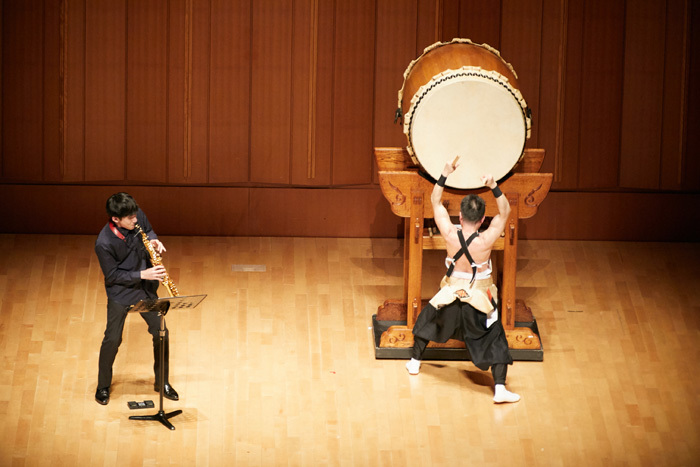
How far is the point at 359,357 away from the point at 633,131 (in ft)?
9.72

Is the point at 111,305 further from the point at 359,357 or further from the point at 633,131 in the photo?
the point at 633,131

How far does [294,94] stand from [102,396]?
2945mm

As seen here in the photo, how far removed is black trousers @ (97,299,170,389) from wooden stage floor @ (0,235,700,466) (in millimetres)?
158

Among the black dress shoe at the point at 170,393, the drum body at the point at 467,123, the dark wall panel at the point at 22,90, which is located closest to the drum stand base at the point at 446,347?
the drum body at the point at 467,123

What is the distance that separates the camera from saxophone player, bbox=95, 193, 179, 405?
5.30 metres

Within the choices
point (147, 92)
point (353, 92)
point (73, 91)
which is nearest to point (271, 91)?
point (353, 92)

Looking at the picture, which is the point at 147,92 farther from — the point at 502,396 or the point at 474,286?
the point at 502,396

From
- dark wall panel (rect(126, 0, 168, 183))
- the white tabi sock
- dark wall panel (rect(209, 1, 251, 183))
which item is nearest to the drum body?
the white tabi sock

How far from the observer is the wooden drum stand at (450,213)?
19.5ft

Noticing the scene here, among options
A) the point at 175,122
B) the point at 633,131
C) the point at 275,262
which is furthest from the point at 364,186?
the point at 633,131

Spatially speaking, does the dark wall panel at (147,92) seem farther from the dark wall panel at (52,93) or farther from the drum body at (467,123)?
the drum body at (467,123)

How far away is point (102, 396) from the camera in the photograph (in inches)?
Answer: 218

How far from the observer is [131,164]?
7680mm

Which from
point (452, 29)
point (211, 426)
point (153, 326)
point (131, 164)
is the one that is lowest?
point (211, 426)
